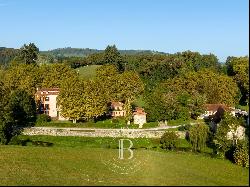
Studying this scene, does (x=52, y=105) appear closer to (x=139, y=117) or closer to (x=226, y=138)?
(x=139, y=117)

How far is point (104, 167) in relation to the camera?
20750 mm

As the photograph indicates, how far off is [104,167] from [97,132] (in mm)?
21752

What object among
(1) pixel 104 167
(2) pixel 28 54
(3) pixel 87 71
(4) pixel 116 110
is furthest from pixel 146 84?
(1) pixel 104 167

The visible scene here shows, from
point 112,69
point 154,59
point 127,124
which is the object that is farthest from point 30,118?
point 154,59

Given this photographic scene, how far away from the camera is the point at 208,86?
188 feet

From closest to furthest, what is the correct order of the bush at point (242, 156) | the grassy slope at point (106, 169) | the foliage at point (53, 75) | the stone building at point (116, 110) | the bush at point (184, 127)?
the grassy slope at point (106, 169) < the bush at point (242, 156) < the bush at point (184, 127) < the stone building at point (116, 110) < the foliage at point (53, 75)

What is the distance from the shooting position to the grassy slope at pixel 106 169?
9.88 meters

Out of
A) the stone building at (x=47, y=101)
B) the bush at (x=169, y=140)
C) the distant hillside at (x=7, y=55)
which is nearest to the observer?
the bush at (x=169, y=140)

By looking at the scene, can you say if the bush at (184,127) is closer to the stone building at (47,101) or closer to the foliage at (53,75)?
the stone building at (47,101)

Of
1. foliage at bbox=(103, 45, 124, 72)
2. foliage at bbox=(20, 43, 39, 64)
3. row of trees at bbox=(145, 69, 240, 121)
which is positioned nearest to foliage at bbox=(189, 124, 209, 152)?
row of trees at bbox=(145, 69, 240, 121)

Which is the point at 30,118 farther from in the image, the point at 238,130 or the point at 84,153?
the point at 238,130

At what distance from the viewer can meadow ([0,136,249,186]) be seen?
1002 cm

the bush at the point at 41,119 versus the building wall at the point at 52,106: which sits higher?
the building wall at the point at 52,106

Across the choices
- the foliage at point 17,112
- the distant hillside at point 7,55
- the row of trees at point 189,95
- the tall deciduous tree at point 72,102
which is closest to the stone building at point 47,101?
the foliage at point 17,112
